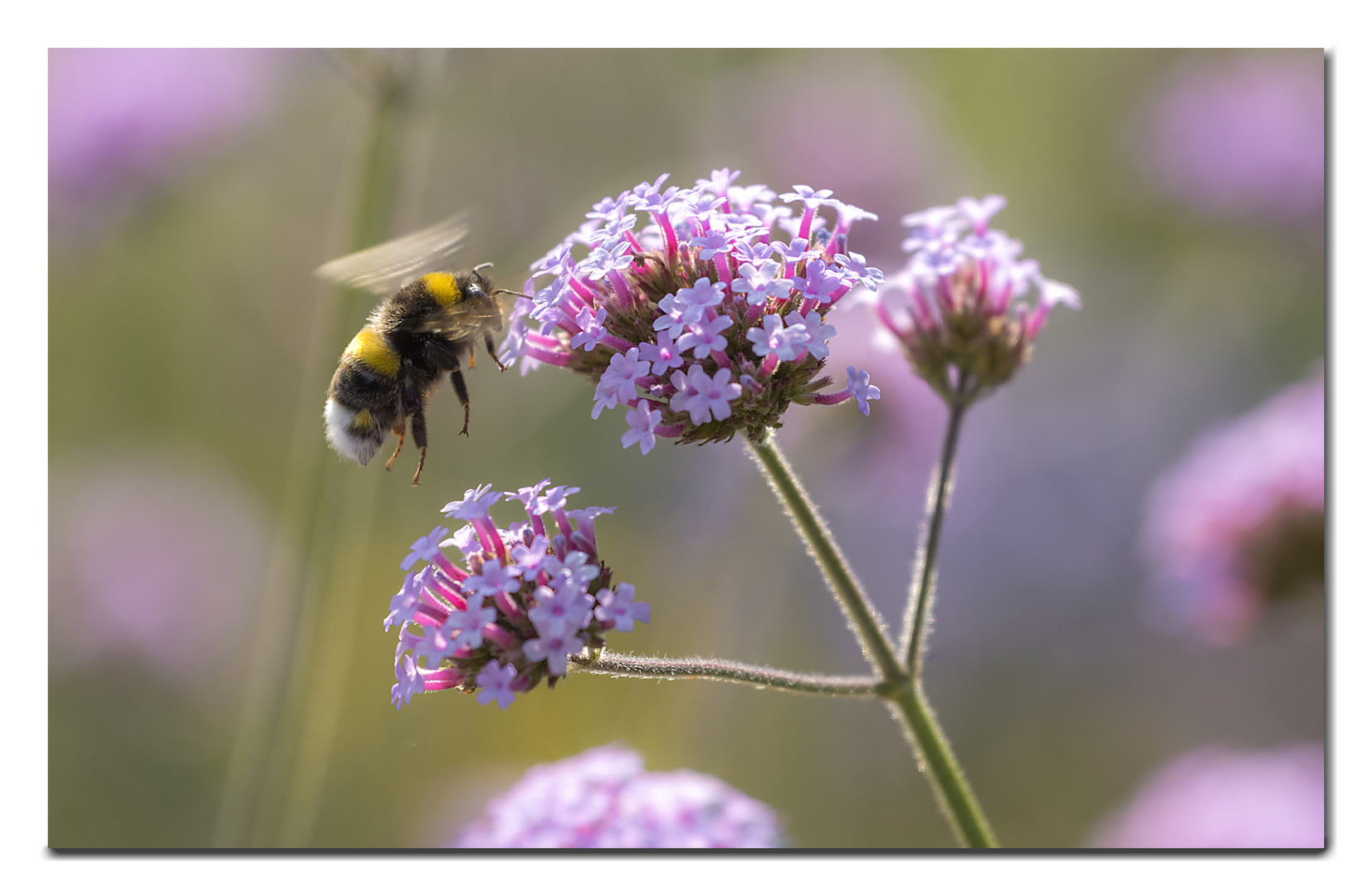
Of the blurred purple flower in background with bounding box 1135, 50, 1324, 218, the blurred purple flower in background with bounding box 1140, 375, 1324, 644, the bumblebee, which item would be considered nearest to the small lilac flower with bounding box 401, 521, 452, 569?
the bumblebee

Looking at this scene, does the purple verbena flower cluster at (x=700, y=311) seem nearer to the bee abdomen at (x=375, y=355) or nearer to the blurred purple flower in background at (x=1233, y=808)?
the bee abdomen at (x=375, y=355)

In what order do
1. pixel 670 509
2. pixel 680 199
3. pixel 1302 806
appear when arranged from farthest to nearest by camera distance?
pixel 670 509
pixel 1302 806
pixel 680 199

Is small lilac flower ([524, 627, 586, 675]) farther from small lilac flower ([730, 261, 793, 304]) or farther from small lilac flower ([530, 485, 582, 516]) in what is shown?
small lilac flower ([730, 261, 793, 304])

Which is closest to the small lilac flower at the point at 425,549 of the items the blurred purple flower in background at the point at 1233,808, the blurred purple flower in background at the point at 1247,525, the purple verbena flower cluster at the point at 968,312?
the purple verbena flower cluster at the point at 968,312

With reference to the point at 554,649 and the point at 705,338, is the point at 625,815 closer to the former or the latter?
the point at 554,649

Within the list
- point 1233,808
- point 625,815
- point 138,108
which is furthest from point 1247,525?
point 138,108

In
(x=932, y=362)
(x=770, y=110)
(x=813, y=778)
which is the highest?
(x=770, y=110)

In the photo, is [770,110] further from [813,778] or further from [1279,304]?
[813,778]

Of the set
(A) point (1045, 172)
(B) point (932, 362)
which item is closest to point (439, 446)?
(B) point (932, 362)
